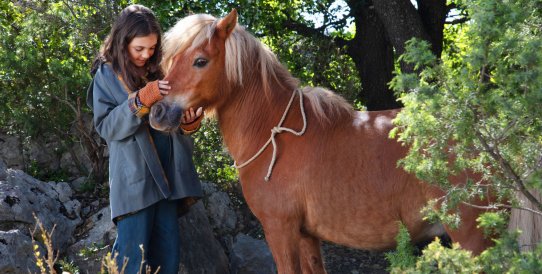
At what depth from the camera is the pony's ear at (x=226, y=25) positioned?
11.7 feet

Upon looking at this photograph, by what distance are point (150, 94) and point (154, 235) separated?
877mm

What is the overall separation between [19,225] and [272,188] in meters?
2.24

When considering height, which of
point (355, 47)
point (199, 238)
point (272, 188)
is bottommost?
point (199, 238)

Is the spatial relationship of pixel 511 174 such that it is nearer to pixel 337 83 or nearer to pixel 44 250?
pixel 44 250

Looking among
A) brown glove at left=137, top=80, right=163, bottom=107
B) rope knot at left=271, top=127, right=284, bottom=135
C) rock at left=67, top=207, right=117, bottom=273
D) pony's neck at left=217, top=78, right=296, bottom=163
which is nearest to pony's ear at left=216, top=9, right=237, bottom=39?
pony's neck at left=217, top=78, right=296, bottom=163

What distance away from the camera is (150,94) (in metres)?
3.45

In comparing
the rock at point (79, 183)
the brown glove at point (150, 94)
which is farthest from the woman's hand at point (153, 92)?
the rock at point (79, 183)

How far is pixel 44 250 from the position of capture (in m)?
4.90

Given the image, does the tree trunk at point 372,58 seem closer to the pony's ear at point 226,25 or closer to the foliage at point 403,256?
the pony's ear at point 226,25

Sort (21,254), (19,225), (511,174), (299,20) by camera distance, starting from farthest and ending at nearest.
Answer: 1. (299,20)
2. (19,225)
3. (21,254)
4. (511,174)

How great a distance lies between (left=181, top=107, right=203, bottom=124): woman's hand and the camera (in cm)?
363

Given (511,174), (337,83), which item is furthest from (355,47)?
(511,174)

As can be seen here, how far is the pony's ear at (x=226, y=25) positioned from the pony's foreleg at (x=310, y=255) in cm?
118

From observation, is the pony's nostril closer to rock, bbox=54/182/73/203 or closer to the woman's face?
the woman's face
